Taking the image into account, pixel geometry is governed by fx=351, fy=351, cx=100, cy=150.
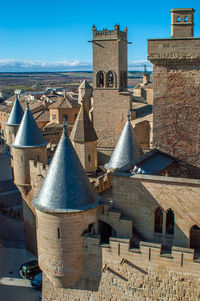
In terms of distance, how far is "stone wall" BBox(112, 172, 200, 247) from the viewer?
11.7 metres

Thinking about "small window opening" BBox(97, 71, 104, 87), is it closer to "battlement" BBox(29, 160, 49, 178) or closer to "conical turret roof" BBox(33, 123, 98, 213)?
"battlement" BBox(29, 160, 49, 178)

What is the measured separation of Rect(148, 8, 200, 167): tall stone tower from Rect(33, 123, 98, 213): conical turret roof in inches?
176

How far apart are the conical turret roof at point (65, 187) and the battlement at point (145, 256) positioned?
1.34m

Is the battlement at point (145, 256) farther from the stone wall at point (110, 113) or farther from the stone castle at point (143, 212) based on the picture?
the stone wall at point (110, 113)

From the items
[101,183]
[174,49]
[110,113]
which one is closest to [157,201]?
[101,183]

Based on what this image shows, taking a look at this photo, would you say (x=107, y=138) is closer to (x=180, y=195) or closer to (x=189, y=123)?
(x=189, y=123)

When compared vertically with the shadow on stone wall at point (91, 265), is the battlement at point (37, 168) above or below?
above

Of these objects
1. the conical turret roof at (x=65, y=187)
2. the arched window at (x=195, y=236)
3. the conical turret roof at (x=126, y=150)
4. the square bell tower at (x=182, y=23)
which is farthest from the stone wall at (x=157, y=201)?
the square bell tower at (x=182, y=23)

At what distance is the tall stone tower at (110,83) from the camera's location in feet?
121

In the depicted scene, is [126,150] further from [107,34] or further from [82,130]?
[107,34]

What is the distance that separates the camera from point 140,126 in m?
34.2

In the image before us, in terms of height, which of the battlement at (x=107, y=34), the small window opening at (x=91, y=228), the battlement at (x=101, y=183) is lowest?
the small window opening at (x=91, y=228)

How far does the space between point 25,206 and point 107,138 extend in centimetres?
1960

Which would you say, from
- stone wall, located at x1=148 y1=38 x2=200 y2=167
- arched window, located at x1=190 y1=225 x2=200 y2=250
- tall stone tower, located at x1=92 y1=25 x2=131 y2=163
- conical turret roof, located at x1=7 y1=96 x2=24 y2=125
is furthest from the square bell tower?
tall stone tower, located at x1=92 y1=25 x2=131 y2=163
